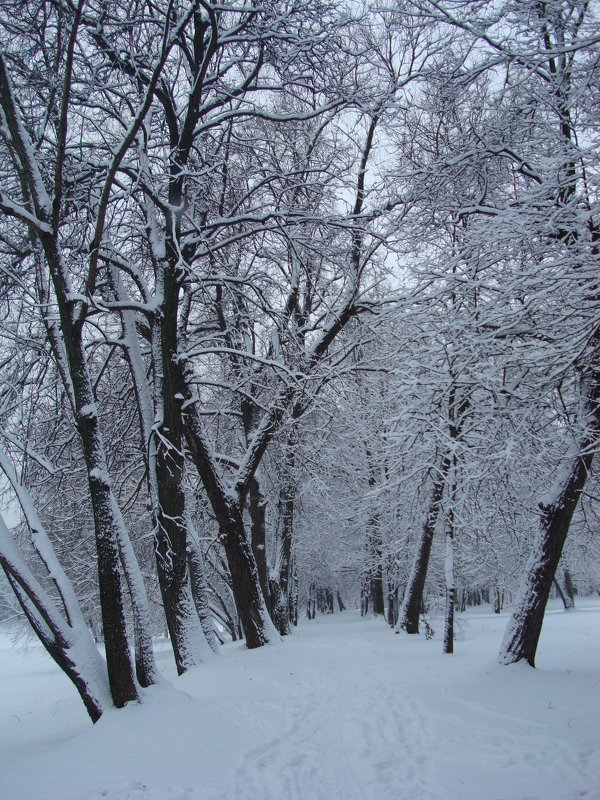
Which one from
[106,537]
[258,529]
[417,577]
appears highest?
[258,529]

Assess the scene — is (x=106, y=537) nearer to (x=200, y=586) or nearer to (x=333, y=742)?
(x=333, y=742)

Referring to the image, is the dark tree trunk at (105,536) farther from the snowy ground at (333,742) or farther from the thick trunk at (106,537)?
the snowy ground at (333,742)

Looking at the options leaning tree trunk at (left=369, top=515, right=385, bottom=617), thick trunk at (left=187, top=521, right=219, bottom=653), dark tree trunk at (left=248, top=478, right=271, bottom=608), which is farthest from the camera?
leaning tree trunk at (left=369, top=515, right=385, bottom=617)

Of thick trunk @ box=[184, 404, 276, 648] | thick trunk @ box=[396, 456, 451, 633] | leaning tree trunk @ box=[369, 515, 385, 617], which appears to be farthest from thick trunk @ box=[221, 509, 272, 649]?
leaning tree trunk @ box=[369, 515, 385, 617]

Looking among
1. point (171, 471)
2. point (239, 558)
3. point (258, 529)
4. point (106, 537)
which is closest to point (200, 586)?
point (239, 558)

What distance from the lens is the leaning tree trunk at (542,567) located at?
6773 mm

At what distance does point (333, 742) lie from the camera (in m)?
5.00

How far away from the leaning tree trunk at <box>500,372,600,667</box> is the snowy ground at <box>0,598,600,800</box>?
0.29 meters

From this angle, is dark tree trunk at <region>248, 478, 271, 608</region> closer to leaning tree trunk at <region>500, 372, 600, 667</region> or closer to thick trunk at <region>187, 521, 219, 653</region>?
thick trunk at <region>187, 521, 219, 653</region>

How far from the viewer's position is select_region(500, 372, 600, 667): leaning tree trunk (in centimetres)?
677

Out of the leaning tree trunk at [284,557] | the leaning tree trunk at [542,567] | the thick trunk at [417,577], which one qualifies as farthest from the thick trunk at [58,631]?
the thick trunk at [417,577]

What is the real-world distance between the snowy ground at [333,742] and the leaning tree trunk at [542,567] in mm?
295

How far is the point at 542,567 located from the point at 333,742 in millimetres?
3629

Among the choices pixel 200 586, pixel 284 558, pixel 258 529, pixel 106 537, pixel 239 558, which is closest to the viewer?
pixel 106 537
